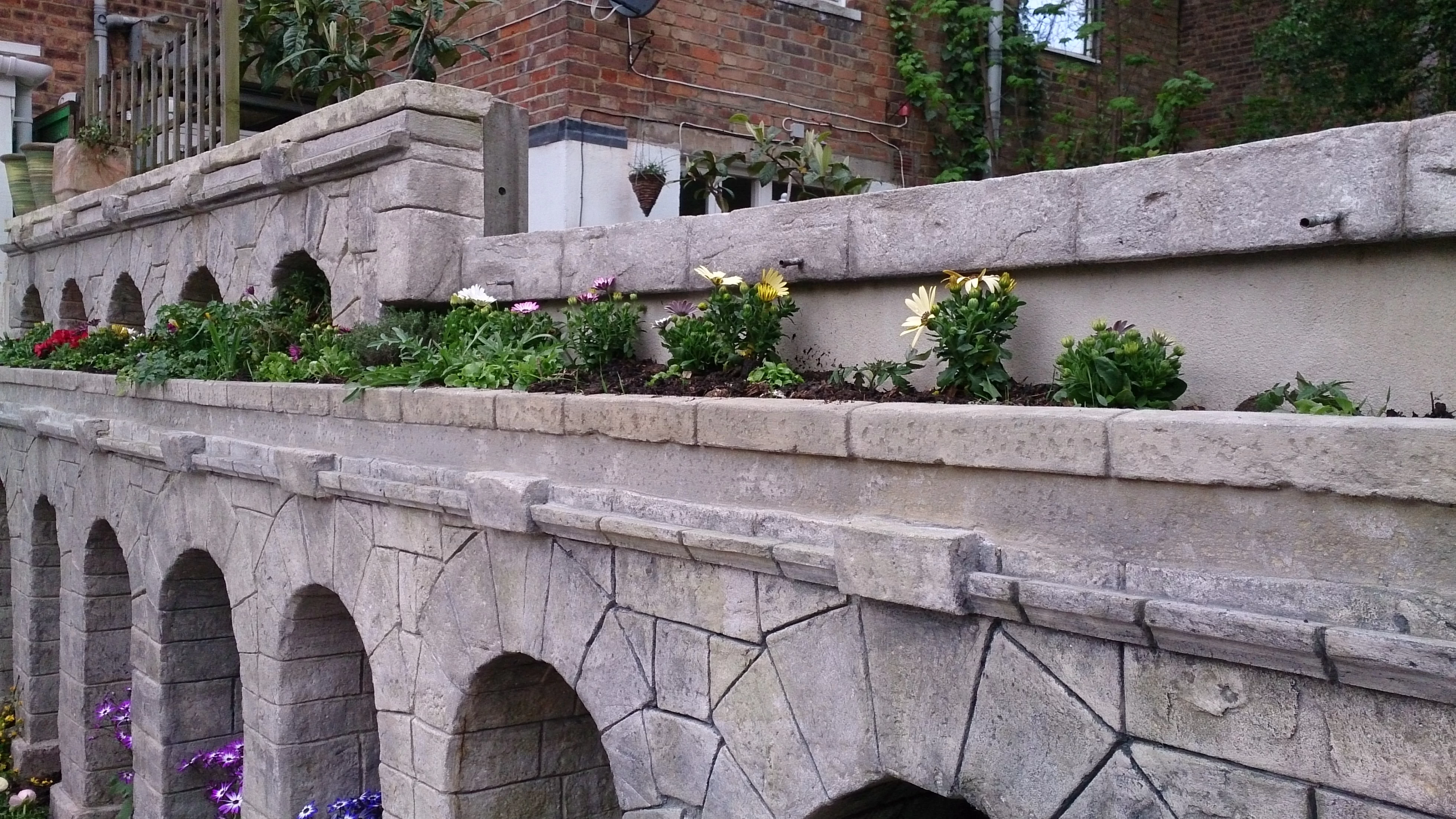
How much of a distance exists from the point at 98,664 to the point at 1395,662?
324 inches

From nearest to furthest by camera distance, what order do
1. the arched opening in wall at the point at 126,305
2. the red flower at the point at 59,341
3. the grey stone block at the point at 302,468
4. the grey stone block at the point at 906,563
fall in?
the grey stone block at the point at 906,563 < the grey stone block at the point at 302,468 < the red flower at the point at 59,341 < the arched opening in wall at the point at 126,305

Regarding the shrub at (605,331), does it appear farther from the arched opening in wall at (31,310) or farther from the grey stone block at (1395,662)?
the arched opening in wall at (31,310)

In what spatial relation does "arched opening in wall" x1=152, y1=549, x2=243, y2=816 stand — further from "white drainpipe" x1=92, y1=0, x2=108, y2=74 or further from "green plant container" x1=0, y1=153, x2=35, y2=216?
"white drainpipe" x1=92, y1=0, x2=108, y2=74

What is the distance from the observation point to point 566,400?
4227mm

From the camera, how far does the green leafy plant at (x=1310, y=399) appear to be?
8.68 feet

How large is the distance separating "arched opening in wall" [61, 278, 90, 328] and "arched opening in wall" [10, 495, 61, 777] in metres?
1.58

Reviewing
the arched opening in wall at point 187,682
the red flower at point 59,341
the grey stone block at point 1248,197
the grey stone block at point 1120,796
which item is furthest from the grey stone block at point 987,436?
the red flower at point 59,341

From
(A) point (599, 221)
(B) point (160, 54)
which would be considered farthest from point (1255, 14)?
(B) point (160, 54)

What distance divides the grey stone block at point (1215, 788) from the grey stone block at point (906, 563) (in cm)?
53

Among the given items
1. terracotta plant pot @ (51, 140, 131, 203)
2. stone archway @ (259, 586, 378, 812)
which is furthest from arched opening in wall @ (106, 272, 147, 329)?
stone archway @ (259, 586, 378, 812)

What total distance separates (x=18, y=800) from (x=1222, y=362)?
8988mm

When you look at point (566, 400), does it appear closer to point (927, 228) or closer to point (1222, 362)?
point (927, 228)

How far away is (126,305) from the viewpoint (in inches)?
360

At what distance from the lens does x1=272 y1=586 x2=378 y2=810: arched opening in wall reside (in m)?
5.94
